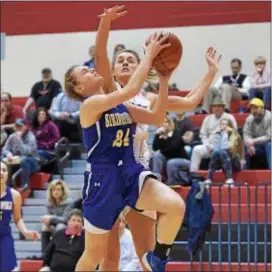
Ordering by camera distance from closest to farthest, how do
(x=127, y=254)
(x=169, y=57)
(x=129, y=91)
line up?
(x=129, y=91) < (x=169, y=57) < (x=127, y=254)

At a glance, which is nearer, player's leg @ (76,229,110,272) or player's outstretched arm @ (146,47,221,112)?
player's leg @ (76,229,110,272)

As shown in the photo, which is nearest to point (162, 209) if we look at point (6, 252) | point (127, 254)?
point (6, 252)

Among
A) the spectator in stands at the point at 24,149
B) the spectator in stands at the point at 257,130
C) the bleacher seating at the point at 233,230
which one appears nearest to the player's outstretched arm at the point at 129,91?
the bleacher seating at the point at 233,230

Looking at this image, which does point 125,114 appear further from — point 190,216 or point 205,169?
point 205,169

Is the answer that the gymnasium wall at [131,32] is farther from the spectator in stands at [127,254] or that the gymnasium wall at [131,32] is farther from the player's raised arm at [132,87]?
the player's raised arm at [132,87]

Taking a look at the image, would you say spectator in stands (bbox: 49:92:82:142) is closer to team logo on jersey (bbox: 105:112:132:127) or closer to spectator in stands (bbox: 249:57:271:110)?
spectator in stands (bbox: 249:57:271:110)

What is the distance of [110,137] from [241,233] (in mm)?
4776

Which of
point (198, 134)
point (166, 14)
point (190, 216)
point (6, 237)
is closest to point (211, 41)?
point (166, 14)

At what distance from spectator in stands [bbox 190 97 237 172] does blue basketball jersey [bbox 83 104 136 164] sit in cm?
541

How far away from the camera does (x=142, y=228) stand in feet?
15.3

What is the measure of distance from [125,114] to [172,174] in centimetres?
517

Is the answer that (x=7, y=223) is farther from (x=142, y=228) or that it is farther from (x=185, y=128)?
(x=185, y=128)

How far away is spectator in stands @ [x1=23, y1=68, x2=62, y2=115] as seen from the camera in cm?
1213

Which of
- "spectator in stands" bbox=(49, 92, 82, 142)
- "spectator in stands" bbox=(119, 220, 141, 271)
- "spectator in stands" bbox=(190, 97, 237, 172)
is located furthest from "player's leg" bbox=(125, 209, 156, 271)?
"spectator in stands" bbox=(49, 92, 82, 142)
